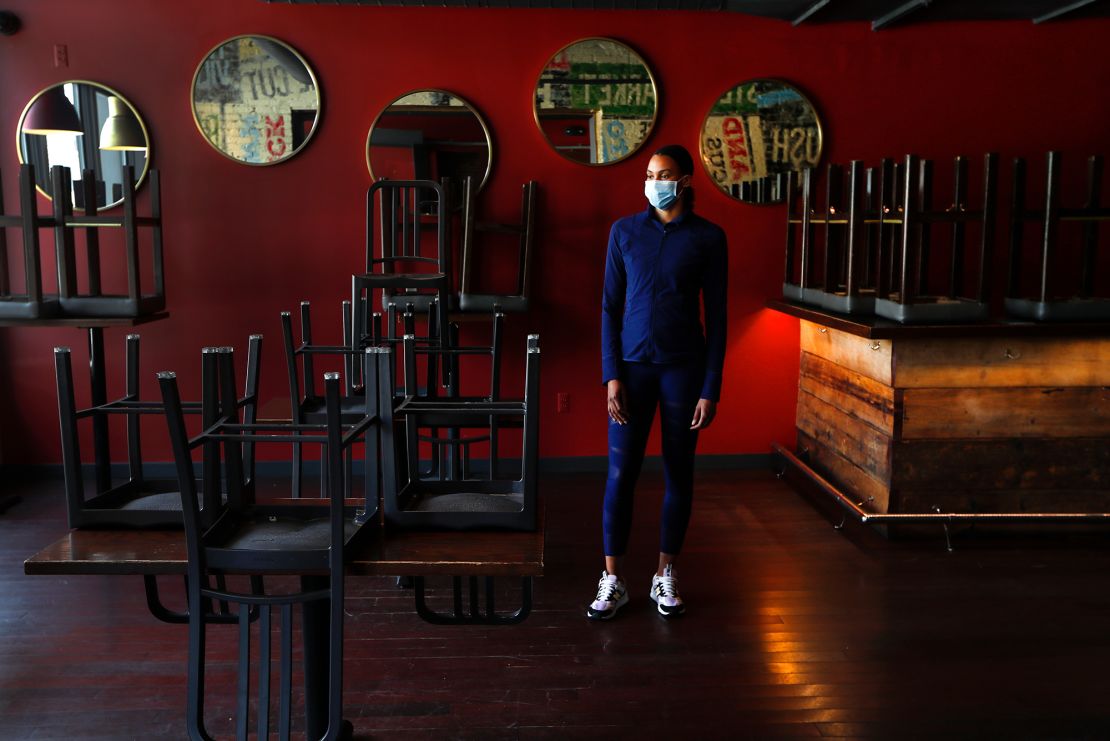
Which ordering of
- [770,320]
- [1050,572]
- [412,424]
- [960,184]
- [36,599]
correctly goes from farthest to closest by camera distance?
[770,320] → [960,184] → [1050,572] → [36,599] → [412,424]

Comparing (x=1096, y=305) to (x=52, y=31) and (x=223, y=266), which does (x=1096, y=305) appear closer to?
(x=223, y=266)

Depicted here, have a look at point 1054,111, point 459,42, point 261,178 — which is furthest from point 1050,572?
point 261,178

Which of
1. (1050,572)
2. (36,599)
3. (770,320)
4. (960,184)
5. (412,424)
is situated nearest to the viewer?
(412,424)

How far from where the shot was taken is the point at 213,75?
488 cm

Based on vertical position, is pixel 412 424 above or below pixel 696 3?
below

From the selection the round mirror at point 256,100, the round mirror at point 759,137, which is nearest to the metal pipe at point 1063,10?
the round mirror at point 759,137

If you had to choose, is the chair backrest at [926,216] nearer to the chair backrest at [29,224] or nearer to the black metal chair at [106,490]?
the black metal chair at [106,490]

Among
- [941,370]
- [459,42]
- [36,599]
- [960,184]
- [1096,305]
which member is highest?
[459,42]

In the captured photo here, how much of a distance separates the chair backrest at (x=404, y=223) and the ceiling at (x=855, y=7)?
1.04 m

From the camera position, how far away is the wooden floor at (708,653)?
2592mm

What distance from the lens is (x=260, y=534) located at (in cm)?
195

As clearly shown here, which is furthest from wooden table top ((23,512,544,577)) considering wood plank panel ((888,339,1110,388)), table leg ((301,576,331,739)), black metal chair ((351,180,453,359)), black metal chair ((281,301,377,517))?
wood plank panel ((888,339,1110,388))

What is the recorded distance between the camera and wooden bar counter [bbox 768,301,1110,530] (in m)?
3.88

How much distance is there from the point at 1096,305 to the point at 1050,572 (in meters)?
1.16
